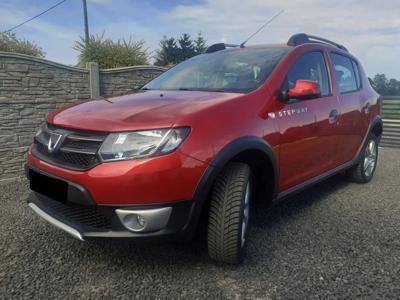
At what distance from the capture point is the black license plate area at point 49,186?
2387mm

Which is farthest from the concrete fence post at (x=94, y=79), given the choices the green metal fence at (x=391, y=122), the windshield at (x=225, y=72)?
the green metal fence at (x=391, y=122)

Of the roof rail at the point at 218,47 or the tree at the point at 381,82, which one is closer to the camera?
the roof rail at the point at 218,47

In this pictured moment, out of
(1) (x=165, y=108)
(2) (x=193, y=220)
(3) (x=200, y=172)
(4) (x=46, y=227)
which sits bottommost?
(4) (x=46, y=227)

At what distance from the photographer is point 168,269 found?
104 inches

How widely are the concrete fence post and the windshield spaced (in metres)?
2.34

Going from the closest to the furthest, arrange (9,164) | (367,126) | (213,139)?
1. (213,139)
2. (367,126)
3. (9,164)

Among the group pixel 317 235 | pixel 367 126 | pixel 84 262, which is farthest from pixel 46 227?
pixel 367 126

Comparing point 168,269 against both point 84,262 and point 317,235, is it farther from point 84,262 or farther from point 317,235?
point 317,235

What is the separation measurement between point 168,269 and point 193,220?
1.70 feet

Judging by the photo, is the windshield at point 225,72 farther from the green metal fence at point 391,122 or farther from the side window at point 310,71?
the green metal fence at point 391,122

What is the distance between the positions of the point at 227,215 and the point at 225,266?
0.46 m

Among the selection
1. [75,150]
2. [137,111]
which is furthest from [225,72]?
[75,150]

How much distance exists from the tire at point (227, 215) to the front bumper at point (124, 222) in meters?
0.23

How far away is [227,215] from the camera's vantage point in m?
2.49
